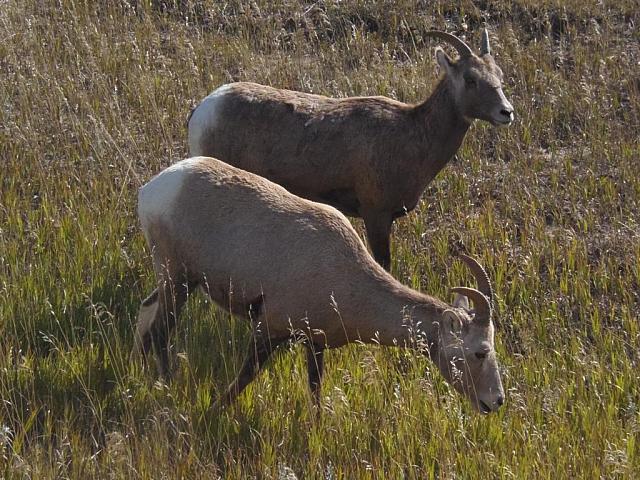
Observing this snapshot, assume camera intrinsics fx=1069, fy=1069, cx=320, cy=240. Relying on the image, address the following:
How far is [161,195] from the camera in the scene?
234 inches

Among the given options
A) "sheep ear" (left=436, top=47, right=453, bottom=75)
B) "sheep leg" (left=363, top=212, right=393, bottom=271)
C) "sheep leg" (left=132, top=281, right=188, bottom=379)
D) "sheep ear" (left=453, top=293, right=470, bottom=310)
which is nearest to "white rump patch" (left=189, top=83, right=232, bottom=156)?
"sheep leg" (left=363, top=212, right=393, bottom=271)

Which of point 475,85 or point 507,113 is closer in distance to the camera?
point 507,113

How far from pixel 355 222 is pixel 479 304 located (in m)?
2.92

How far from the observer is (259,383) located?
19.0 ft

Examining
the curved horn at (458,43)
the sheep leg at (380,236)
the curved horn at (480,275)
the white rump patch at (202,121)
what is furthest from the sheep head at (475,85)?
the curved horn at (480,275)

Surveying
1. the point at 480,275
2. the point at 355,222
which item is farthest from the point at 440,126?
the point at 480,275

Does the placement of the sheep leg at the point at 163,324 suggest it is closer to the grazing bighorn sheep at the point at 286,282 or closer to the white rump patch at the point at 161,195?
the grazing bighorn sheep at the point at 286,282

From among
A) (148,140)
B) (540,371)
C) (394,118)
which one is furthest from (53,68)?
A: (540,371)

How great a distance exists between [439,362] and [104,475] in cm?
181

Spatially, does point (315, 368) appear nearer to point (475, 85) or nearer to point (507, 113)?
point (507, 113)

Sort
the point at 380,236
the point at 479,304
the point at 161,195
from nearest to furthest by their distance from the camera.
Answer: the point at 479,304
the point at 161,195
the point at 380,236

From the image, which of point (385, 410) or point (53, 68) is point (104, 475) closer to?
point (385, 410)

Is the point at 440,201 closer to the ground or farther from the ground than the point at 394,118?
closer to the ground

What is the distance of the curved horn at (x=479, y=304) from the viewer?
5.31 m
